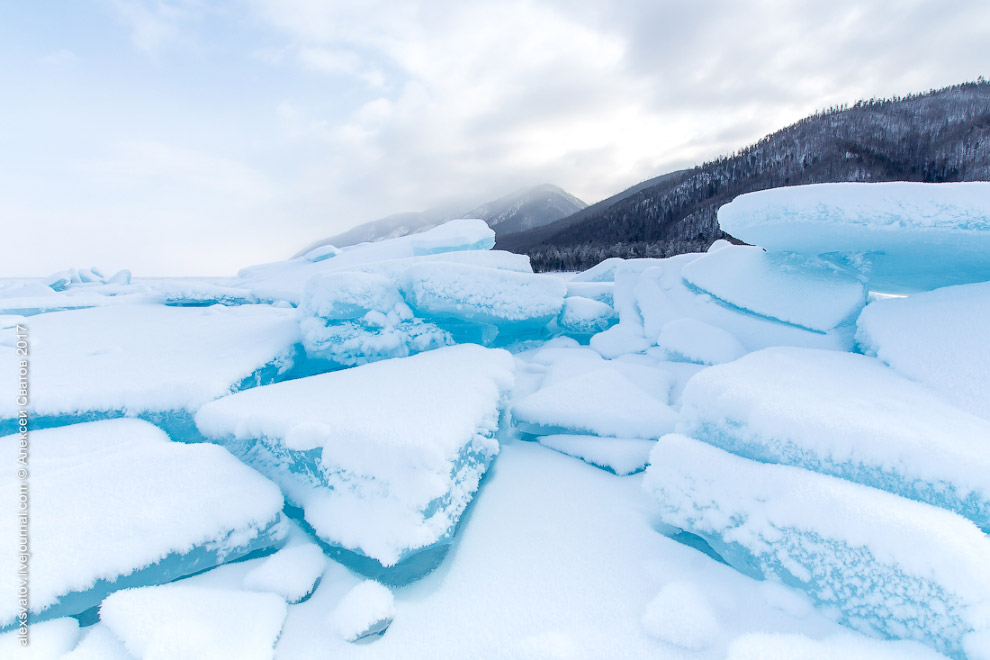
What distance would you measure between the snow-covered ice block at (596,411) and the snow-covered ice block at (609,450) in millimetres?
49

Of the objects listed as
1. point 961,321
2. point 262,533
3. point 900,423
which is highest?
point 961,321

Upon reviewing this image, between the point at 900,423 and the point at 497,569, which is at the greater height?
the point at 900,423

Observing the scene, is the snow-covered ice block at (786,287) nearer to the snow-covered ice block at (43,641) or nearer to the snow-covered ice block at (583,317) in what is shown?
the snow-covered ice block at (583,317)

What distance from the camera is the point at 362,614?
1578 millimetres

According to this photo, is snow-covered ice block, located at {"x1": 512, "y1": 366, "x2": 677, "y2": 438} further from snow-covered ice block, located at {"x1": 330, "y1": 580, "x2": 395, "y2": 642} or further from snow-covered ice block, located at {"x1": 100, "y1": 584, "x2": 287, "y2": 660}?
snow-covered ice block, located at {"x1": 100, "y1": 584, "x2": 287, "y2": 660}

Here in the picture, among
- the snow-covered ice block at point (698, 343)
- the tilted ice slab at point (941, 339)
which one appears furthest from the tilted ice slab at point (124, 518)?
the tilted ice slab at point (941, 339)

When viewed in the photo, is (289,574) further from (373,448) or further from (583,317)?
(583,317)

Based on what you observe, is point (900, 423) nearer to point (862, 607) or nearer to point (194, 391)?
point (862, 607)

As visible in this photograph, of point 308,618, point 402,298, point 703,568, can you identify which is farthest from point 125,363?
point 703,568

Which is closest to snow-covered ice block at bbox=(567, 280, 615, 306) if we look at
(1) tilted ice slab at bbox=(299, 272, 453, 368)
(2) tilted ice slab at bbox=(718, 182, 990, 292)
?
(2) tilted ice slab at bbox=(718, 182, 990, 292)

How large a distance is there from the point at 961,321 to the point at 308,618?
12.9 feet

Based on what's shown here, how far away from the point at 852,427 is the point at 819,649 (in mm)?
885

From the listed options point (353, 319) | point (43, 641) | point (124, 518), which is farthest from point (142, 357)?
point (43, 641)

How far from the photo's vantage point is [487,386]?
9.16 ft
